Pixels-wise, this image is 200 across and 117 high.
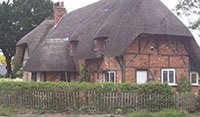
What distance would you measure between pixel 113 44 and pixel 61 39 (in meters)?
10.1

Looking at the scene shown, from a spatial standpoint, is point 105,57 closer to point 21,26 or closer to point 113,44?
point 113,44

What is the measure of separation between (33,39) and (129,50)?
49.4 ft

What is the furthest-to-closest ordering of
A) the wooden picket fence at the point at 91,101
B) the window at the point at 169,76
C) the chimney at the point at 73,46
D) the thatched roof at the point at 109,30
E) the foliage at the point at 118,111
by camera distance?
the chimney at the point at 73,46 → the window at the point at 169,76 → the thatched roof at the point at 109,30 → the wooden picket fence at the point at 91,101 → the foliage at the point at 118,111

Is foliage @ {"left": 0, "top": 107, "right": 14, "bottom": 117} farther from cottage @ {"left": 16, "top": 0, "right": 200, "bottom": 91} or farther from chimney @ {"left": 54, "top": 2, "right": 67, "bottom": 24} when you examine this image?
chimney @ {"left": 54, "top": 2, "right": 67, "bottom": 24}

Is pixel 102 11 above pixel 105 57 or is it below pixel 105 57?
above

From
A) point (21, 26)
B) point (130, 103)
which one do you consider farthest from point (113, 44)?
point (21, 26)

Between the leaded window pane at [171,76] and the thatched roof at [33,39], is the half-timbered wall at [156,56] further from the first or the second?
the thatched roof at [33,39]

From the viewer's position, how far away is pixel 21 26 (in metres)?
57.7

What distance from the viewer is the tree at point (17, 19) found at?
57312 millimetres

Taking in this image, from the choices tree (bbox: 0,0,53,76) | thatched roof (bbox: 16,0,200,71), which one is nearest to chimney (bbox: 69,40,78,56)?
thatched roof (bbox: 16,0,200,71)

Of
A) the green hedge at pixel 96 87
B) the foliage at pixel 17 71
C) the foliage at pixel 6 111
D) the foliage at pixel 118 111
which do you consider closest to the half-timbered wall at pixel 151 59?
the green hedge at pixel 96 87

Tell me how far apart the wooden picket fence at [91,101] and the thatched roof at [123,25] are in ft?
18.1

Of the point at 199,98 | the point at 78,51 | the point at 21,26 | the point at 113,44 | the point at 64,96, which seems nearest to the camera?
the point at 64,96

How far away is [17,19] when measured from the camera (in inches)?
2312
